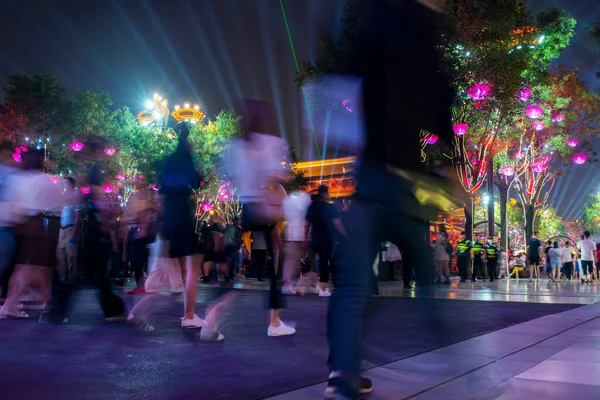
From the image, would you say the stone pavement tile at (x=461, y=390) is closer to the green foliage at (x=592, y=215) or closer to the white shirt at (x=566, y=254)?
the white shirt at (x=566, y=254)

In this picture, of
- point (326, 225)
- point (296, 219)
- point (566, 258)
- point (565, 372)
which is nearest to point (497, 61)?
point (566, 258)

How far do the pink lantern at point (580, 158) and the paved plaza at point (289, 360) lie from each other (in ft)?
81.8

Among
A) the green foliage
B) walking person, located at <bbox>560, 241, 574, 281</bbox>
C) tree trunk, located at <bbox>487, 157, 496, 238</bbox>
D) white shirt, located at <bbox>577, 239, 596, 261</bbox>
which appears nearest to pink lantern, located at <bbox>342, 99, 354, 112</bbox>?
white shirt, located at <bbox>577, 239, 596, 261</bbox>

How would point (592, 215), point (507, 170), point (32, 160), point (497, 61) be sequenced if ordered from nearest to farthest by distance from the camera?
point (32, 160) → point (497, 61) → point (507, 170) → point (592, 215)

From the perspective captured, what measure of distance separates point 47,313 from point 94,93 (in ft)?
98.7

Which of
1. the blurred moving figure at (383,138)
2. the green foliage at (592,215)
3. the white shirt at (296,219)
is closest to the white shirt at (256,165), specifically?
the blurred moving figure at (383,138)

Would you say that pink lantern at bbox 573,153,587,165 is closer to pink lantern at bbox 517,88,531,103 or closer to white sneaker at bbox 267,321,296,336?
pink lantern at bbox 517,88,531,103

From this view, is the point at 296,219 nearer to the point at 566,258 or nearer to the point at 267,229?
the point at 267,229

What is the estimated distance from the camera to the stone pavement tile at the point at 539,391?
290 cm

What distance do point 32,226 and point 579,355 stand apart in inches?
205

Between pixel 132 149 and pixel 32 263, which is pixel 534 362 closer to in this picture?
pixel 32 263

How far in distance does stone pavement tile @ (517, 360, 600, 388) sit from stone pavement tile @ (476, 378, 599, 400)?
0.12 meters

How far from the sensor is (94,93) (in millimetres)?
32938

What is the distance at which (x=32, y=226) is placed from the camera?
18.5 feet
